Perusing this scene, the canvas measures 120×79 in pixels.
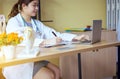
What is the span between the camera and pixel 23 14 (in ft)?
7.36

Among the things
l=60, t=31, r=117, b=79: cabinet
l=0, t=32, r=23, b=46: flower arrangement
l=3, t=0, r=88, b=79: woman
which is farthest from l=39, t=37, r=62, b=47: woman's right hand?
l=60, t=31, r=117, b=79: cabinet

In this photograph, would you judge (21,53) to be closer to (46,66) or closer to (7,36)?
(7,36)

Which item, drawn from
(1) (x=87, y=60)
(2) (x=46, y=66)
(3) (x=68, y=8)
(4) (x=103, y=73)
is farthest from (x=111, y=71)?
(2) (x=46, y=66)

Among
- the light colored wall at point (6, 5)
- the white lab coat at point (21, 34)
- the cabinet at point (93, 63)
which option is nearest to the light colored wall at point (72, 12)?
the light colored wall at point (6, 5)

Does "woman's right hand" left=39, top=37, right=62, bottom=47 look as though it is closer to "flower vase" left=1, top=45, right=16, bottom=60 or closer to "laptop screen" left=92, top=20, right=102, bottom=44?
"laptop screen" left=92, top=20, right=102, bottom=44

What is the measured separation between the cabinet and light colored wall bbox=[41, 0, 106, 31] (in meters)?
0.62

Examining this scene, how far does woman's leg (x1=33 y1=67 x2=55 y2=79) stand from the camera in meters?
1.84

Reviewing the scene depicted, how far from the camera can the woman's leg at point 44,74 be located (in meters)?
1.84

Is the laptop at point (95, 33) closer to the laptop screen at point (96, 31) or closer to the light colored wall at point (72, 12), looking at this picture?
the laptop screen at point (96, 31)

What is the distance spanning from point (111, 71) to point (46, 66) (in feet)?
5.16

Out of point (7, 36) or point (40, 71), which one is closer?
point (7, 36)

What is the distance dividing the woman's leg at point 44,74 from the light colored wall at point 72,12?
→ 1527mm

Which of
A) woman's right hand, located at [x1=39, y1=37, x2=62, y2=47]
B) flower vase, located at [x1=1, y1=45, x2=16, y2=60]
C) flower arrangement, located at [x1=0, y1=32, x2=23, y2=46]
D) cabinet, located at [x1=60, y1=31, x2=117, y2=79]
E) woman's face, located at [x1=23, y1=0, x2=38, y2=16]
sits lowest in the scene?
cabinet, located at [x1=60, y1=31, x2=117, y2=79]

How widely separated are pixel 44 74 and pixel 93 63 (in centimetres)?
146
